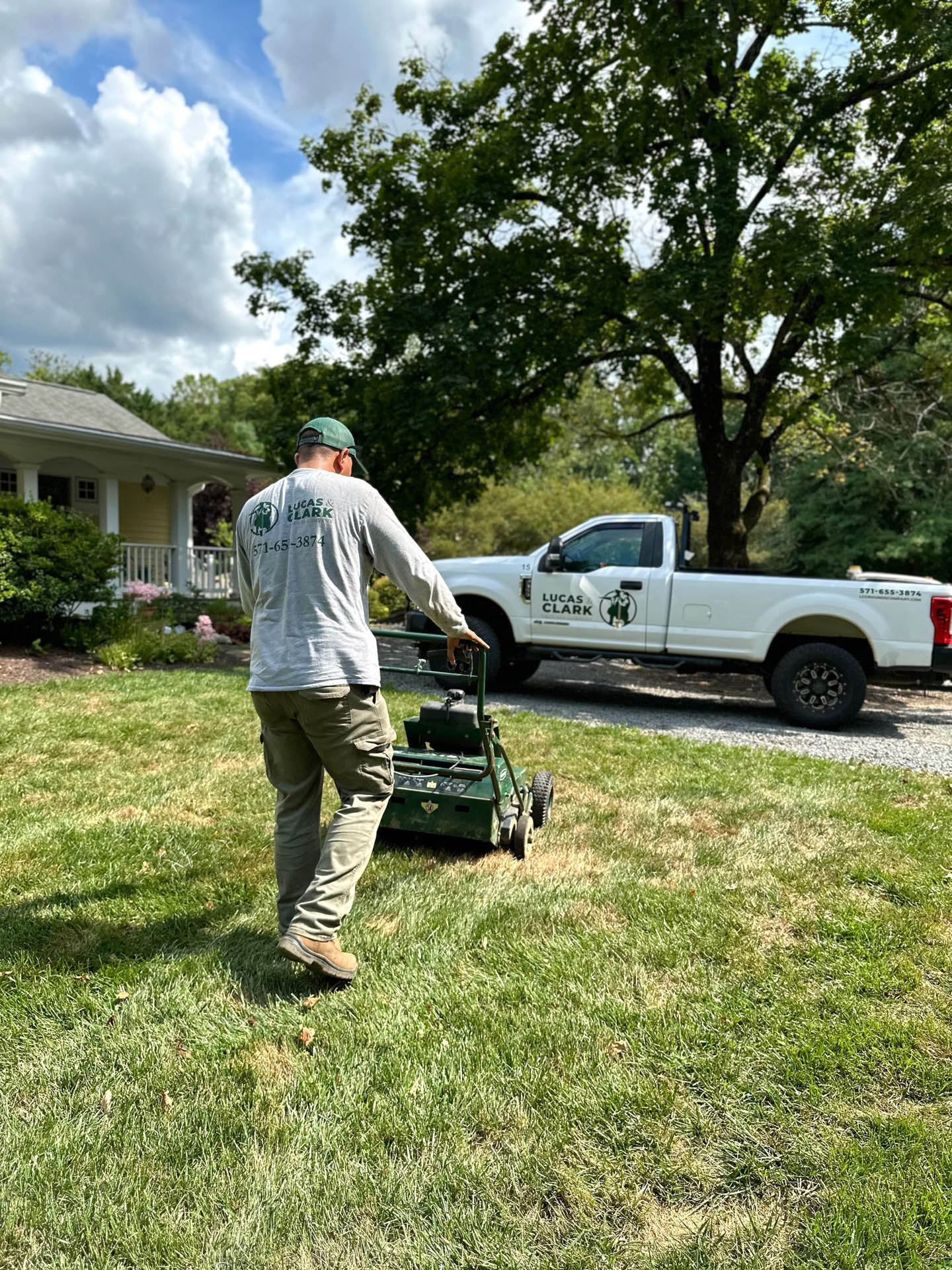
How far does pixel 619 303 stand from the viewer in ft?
36.8

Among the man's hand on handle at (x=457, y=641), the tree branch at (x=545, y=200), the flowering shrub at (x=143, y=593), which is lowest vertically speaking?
the flowering shrub at (x=143, y=593)

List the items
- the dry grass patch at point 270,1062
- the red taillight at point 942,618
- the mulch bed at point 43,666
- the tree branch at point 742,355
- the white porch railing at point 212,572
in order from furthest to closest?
1. the white porch railing at point 212,572
2. the tree branch at point 742,355
3. the mulch bed at point 43,666
4. the red taillight at point 942,618
5. the dry grass patch at point 270,1062

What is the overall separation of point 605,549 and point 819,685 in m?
2.63

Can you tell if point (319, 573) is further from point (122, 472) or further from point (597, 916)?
point (122, 472)

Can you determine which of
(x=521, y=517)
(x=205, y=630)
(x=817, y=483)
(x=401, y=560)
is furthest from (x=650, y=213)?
(x=521, y=517)

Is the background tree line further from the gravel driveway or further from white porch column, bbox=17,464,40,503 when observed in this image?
white porch column, bbox=17,464,40,503

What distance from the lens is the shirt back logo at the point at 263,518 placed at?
116 inches

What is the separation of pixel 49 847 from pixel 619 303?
9.85 meters

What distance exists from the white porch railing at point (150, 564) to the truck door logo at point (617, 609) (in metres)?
9.08

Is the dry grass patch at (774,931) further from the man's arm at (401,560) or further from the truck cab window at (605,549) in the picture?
the truck cab window at (605,549)

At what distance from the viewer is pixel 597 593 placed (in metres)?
9.12

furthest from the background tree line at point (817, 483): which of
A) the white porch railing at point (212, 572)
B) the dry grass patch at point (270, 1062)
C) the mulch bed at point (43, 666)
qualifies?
the dry grass patch at point (270, 1062)

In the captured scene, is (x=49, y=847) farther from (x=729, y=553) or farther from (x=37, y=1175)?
(x=729, y=553)

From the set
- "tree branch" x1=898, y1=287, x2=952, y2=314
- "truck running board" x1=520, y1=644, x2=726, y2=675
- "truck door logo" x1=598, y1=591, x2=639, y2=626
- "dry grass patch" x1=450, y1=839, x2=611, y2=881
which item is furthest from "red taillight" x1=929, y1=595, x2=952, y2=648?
"dry grass patch" x1=450, y1=839, x2=611, y2=881
